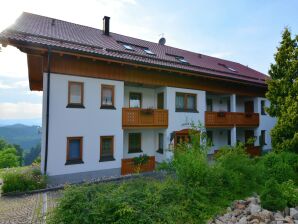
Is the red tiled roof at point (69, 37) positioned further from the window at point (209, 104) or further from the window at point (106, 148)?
the window at point (209, 104)

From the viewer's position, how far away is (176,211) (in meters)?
6.28

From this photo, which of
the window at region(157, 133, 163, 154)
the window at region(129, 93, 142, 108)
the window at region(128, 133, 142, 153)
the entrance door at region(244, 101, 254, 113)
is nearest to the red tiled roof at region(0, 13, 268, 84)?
the window at region(129, 93, 142, 108)

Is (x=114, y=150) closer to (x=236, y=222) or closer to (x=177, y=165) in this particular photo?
(x=177, y=165)

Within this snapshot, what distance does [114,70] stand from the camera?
13156 mm

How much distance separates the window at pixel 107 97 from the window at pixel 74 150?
2467 millimetres

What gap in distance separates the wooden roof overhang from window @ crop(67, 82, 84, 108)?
640mm

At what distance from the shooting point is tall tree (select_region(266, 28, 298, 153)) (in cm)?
1223

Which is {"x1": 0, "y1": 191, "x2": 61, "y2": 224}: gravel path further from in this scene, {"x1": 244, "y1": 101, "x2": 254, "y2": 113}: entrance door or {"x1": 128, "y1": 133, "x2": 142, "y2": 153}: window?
{"x1": 244, "y1": 101, "x2": 254, "y2": 113}: entrance door

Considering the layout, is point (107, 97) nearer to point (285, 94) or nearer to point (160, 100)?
point (160, 100)

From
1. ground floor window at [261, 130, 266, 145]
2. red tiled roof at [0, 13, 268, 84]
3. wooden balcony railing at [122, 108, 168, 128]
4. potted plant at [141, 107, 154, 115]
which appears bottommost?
ground floor window at [261, 130, 266, 145]

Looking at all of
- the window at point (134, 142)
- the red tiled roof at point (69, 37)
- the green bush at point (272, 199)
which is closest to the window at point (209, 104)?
the red tiled roof at point (69, 37)

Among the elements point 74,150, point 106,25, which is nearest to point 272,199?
point 74,150

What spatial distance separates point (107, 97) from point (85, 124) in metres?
2.23

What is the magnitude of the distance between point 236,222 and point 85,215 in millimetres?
4509
